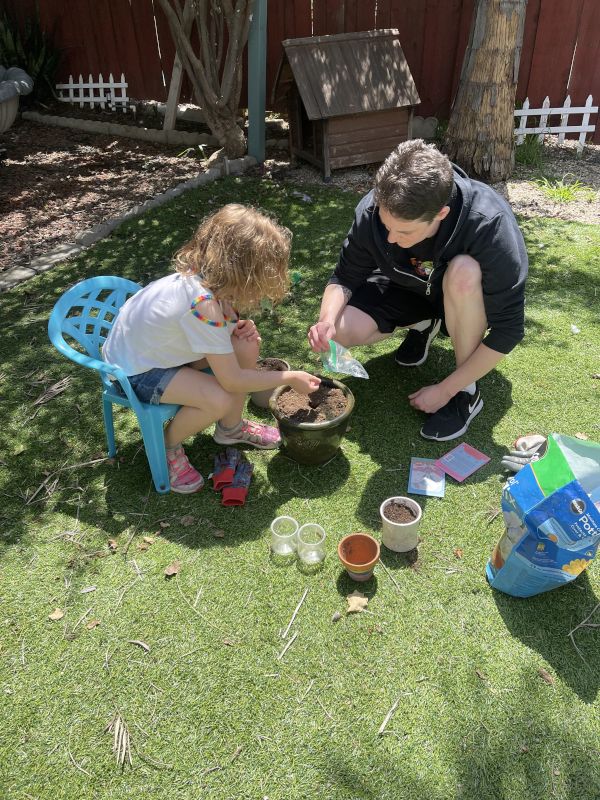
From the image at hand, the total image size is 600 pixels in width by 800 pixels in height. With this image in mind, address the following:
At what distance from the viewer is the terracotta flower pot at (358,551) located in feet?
7.84

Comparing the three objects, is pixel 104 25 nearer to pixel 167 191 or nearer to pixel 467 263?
pixel 167 191

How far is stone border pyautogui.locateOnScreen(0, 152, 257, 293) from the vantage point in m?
4.74

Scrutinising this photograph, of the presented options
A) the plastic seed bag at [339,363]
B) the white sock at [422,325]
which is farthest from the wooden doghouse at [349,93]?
the plastic seed bag at [339,363]

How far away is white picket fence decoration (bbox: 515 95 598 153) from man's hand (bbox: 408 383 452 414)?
5.12 metres

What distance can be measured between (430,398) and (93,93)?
321 inches

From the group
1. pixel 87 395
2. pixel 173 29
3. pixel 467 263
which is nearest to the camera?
pixel 467 263

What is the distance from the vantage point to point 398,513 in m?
2.53

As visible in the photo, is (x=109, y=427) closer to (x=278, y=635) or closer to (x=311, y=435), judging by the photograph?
(x=311, y=435)

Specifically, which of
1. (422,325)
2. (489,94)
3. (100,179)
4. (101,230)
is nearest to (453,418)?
(422,325)

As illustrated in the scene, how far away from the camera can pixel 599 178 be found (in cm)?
627

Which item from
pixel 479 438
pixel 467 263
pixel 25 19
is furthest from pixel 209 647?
pixel 25 19

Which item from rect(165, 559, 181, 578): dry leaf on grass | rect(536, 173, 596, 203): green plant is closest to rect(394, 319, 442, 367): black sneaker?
rect(165, 559, 181, 578): dry leaf on grass

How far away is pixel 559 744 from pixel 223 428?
191 centimetres

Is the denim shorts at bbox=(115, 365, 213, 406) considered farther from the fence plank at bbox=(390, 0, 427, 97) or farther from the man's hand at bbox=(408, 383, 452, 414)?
the fence plank at bbox=(390, 0, 427, 97)
